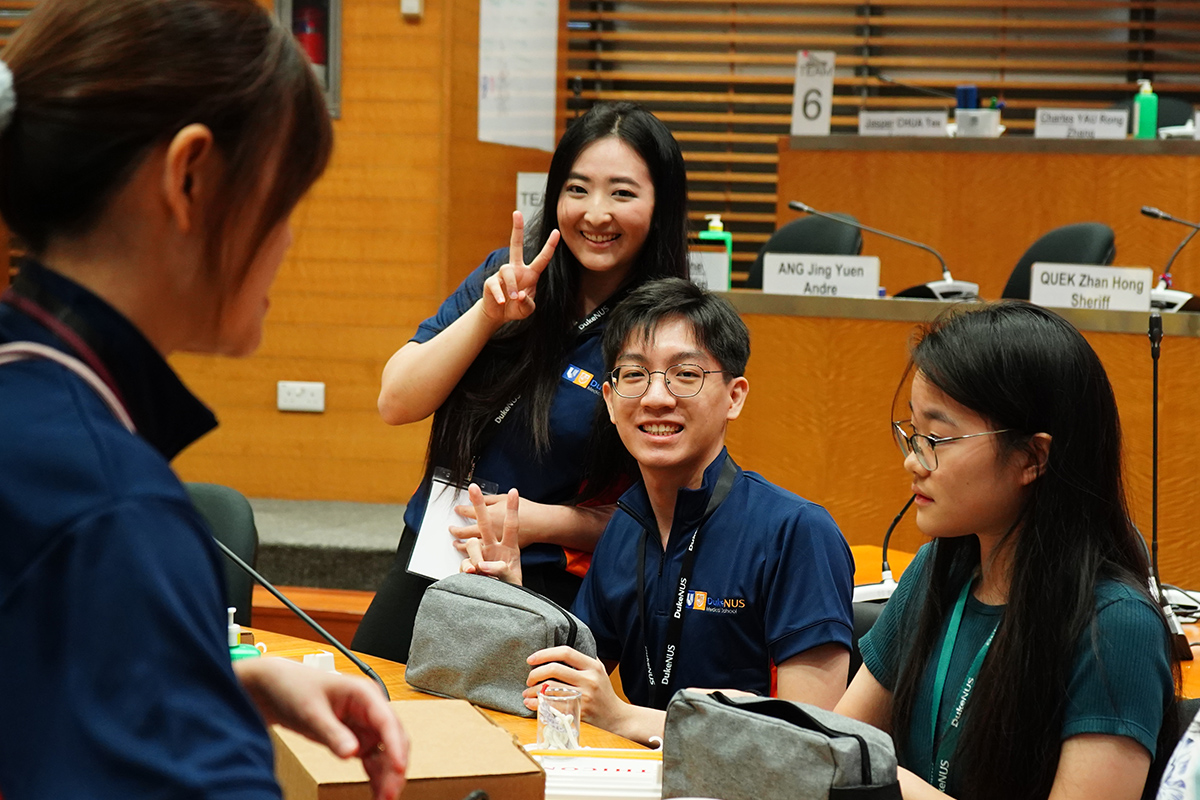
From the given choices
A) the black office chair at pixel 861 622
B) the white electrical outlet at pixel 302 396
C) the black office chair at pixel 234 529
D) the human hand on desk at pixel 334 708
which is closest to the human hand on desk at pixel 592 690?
the black office chair at pixel 861 622

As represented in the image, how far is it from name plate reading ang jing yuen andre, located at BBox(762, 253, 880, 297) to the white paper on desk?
198 centimetres

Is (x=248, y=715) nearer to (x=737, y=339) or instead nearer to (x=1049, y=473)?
(x=1049, y=473)

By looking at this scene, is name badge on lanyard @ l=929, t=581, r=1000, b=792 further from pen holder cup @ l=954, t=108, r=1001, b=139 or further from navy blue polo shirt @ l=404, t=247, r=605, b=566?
pen holder cup @ l=954, t=108, r=1001, b=139

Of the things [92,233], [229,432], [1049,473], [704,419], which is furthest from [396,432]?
[92,233]

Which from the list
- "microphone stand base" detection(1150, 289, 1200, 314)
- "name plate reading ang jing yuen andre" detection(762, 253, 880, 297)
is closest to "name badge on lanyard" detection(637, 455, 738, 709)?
"name plate reading ang jing yuen andre" detection(762, 253, 880, 297)

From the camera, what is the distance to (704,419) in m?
2.06

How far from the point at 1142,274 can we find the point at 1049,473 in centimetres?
227

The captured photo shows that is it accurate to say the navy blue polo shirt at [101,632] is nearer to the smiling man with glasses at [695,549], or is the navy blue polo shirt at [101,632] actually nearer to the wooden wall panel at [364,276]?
the smiling man with glasses at [695,549]

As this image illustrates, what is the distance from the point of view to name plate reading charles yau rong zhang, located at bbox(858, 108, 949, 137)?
566 cm

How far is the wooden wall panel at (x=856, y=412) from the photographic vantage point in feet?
11.5

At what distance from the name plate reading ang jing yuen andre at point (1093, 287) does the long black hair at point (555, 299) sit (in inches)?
70.1

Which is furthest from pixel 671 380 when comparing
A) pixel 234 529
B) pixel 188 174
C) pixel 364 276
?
pixel 364 276

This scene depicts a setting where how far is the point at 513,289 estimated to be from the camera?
2.18 metres

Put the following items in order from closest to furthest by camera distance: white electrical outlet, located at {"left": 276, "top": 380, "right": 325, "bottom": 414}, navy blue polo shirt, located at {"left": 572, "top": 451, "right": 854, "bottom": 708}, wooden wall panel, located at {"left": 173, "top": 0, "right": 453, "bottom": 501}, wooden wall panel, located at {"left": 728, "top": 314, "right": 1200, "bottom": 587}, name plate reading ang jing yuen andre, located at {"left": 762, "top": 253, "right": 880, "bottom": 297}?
navy blue polo shirt, located at {"left": 572, "top": 451, "right": 854, "bottom": 708} < wooden wall panel, located at {"left": 728, "top": 314, "right": 1200, "bottom": 587} < name plate reading ang jing yuen andre, located at {"left": 762, "top": 253, "right": 880, "bottom": 297} < wooden wall panel, located at {"left": 173, "top": 0, "right": 453, "bottom": 501} < white electrical outlet, located at {"left": 276, "top": 380, "right": 325, "bottom": 414}
